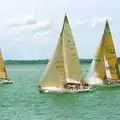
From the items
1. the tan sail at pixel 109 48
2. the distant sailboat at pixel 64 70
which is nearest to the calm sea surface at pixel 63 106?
the distant sailboat at pixel 64 70

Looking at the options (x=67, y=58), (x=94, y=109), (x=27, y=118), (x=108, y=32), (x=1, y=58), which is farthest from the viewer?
(x=1, y=58)

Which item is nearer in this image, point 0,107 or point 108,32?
point 0,107

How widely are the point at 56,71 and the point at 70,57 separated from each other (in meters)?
2.29

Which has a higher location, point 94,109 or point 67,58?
point 67,58

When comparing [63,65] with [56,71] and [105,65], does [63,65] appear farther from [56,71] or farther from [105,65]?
[105,65]

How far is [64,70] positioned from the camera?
5616cm

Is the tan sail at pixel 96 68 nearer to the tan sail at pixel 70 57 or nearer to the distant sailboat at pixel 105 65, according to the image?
the distant sailboat at pixel 105 65

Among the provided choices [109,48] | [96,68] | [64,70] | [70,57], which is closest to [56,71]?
[64,70]

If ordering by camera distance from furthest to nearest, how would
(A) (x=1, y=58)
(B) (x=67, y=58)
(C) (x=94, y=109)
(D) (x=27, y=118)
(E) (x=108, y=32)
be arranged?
1. (A) (x=1, y=58)
2. (E) (x=108, y=32)
3. (B) (x=67, y=58)
4. (C) (x=94, y=109)
5. (D) (x=27, y=118)

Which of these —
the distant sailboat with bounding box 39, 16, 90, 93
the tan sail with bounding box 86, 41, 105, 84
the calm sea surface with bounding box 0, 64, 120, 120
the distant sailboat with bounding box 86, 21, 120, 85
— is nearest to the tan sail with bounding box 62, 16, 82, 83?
the distant sailboat with bounding box 39, 16, 90, 93

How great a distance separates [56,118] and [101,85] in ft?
84.3

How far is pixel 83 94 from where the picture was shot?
56.8 meters

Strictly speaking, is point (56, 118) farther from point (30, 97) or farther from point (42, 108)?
point (30, 97)

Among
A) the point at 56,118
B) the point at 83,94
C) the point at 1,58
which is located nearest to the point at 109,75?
the point at 83,94
